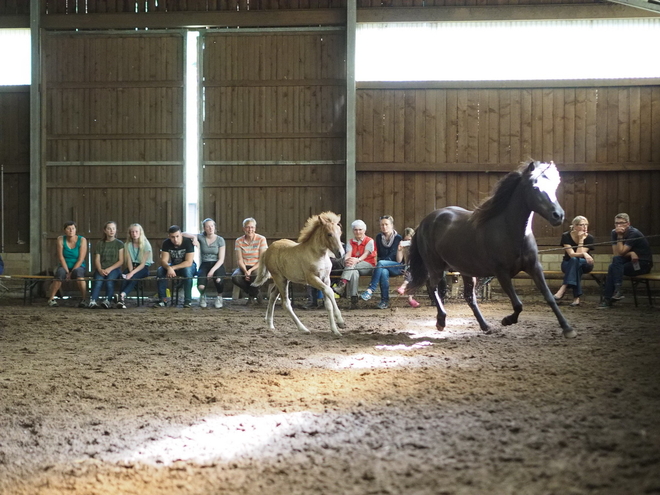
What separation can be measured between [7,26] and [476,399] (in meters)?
12.2

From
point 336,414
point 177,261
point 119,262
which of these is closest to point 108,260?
point 119,262

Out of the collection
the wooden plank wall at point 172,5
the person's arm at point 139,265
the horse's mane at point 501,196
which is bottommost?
the person's arm at point 139,265

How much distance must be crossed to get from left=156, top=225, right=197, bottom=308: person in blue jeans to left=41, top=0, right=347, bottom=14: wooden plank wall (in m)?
4.62

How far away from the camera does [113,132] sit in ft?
40.5

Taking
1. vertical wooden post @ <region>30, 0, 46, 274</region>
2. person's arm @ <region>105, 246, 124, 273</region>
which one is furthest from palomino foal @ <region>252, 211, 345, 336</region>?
vertical wooden post @ <region>30, 0, 46, 274</region>

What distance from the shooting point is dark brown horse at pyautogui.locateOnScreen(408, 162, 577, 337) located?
6.10 m

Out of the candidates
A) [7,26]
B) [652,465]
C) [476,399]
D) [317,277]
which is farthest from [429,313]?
[7,26]

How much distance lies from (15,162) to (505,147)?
9.19 metres

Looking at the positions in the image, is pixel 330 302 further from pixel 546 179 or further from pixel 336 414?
pixel 336 414

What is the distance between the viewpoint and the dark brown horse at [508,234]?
6098 mm

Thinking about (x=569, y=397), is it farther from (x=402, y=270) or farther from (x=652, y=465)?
(x=402, y=270)

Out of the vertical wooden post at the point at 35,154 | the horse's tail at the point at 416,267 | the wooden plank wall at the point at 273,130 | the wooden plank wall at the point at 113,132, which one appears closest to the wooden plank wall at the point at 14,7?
the vertical wooden post at the point at 35,154

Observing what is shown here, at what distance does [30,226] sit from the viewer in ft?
40.0

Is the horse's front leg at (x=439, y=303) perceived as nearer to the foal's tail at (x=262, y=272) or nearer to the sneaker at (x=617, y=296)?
the foal's tail at (x=262, y=272)
